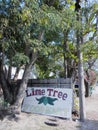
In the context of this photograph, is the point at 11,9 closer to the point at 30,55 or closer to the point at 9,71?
the point at 30,55

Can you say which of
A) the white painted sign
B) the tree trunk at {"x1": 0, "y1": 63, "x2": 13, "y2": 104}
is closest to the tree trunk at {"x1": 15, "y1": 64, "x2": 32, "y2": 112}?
the tree trunk at {"x1": 0, "y1": 63, "x2": 13, "y2": 104}

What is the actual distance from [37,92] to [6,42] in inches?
119

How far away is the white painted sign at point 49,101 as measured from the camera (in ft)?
28.8

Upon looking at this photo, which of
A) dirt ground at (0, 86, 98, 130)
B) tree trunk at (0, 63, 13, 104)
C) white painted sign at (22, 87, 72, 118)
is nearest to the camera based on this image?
dirt ground at (0, 86, 98, 130)

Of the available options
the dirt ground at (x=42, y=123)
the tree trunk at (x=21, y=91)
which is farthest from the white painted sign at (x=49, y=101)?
the tree trunk at (x=21, y=91)

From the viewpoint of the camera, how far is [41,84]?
9.87 m

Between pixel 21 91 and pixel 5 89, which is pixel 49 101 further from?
pixel 5 89

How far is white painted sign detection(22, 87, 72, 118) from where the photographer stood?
A: 878cm

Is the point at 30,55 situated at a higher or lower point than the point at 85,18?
lower

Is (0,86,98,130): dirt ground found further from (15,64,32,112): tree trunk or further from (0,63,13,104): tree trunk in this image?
(0,63,13,104): tree trunk

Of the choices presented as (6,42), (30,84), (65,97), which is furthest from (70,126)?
(6,42)

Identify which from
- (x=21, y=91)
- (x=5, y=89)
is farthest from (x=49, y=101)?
(x=5, y=89)

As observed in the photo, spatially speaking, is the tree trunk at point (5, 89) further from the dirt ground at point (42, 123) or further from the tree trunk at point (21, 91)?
the dirt ground at point (42, 123)

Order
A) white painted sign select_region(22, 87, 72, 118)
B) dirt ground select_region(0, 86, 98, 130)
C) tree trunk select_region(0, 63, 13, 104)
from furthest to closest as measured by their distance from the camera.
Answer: tree trunk select_region(0, 63, 13, 104), white painted sign select_region(22, 87, 72, 118), dirt ground select_region(0, 86, 98, 130)
